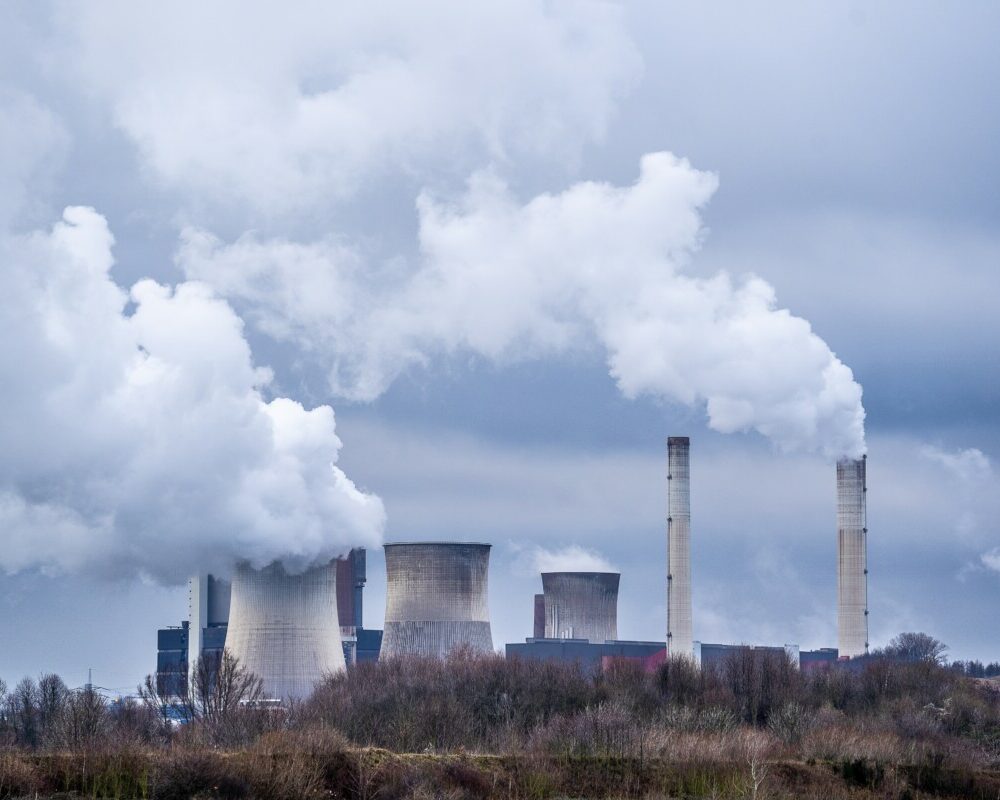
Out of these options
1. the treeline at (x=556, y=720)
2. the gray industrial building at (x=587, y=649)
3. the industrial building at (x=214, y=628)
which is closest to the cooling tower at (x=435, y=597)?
the treeline at (x=556, y=720)

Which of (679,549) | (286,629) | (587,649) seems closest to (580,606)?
(587,649)

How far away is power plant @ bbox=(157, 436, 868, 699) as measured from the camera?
1388 inches

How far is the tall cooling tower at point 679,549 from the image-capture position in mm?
45625

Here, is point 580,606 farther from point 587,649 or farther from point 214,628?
point 214,628

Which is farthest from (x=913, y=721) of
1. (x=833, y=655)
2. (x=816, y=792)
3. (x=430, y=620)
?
(x=833, y=655)

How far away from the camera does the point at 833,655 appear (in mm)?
57750

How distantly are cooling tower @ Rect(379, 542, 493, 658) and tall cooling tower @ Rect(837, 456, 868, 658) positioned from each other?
12.8 meters

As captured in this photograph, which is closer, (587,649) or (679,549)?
(679,549)

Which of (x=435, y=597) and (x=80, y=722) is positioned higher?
(x=435, y=597)

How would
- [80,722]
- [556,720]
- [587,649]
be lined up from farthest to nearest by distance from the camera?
[587,649], [80,722], [556,720]

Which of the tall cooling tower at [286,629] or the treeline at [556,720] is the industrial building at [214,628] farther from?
the treeline at [556,720]

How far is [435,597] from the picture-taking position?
3741 cm

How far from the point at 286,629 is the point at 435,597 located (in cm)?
388

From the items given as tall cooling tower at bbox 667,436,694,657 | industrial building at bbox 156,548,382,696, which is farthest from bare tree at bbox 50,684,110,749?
tall cooling tower at bbox 667,436,694,657
